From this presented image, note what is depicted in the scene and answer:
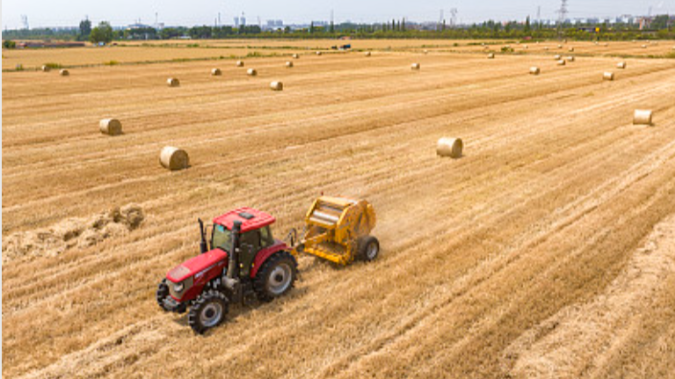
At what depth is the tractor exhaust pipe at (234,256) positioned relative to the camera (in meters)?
7.13

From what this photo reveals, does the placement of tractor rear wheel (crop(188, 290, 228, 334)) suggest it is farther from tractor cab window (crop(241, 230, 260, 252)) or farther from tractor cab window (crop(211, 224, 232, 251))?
tractor cab window (crop(241, 230, 260, 252))

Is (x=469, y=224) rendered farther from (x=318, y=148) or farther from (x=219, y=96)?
(x=219, y=96)

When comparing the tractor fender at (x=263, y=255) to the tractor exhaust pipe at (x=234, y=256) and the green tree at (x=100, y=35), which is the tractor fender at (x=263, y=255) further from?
the green tree at (x=100, y=35)

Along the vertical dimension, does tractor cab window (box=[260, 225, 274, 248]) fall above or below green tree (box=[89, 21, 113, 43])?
below

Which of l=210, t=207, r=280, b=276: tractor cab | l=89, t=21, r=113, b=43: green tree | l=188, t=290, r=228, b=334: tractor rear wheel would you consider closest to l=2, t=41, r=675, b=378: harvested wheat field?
l=188, t=290, r=228, b=334: tractor rear wheel

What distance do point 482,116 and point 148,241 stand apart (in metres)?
17.6

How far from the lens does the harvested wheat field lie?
6734 mm

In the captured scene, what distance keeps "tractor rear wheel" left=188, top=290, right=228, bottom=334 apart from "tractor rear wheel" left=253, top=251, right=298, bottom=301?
0.63 metres

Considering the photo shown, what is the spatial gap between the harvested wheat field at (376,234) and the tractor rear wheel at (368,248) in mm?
328

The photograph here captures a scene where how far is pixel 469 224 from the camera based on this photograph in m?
11.0

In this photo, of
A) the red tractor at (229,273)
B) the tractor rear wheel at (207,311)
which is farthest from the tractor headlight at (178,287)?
the tractor rear wheel at (207,311)

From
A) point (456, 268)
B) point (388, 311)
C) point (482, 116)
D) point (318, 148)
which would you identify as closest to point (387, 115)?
point (482, 116)

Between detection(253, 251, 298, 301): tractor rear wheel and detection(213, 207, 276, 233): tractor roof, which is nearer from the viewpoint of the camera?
detection(213, 207, 276, 233): tractor roof

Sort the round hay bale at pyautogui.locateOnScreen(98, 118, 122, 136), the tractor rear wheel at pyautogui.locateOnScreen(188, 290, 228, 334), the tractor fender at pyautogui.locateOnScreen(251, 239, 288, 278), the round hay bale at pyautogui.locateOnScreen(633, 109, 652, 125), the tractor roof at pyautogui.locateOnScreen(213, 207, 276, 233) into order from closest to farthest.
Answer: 1. the tractor rear wheel at pyautogui.locateOnScreen(188, 290, 228, 334)
2. the tractor roof at pyautogui.locateOnScreen(213, 207, 276, 233)
3. the tractor fender at pyautogui.locateOnScreen(251, 239, 288, 278)
4. the round hay bale at pyautogui.locateOnScreen(98, 118, 122, 136)
5. the round hay bale at pyautogui.locateOnScreen(633, 109, 652, 125)
